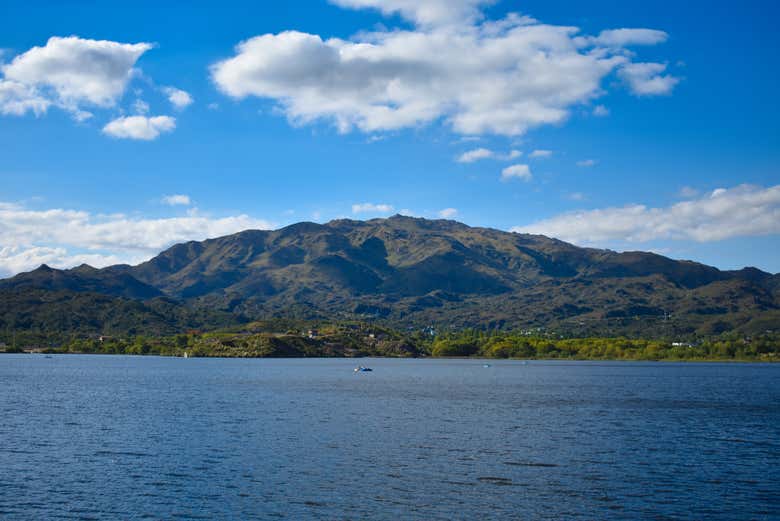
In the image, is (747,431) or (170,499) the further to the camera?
(747,431)

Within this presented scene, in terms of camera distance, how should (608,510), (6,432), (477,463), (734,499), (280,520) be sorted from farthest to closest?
1. (6,432)
2. (477,463)
3. (734,499)
4. (608,510)
5. (280,520)

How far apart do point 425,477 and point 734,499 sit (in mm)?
24614

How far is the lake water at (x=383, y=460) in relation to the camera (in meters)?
51.5

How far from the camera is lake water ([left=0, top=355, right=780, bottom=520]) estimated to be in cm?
5153

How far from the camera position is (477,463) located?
68562 mm

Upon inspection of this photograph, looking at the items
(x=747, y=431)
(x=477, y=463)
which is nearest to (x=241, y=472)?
(x=477, y=463)

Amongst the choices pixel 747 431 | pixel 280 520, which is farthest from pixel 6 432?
pixel 747 431

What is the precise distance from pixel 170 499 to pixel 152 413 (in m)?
60.6

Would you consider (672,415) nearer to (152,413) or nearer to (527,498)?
(527,498)

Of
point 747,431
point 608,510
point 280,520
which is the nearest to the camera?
point 280,520

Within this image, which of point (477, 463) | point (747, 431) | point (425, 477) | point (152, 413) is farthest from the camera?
point (152, 413)

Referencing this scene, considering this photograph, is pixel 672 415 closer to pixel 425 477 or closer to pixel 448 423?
pixel 448 423

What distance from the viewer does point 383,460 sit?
70000mm

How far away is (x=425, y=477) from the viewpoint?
61844mm
